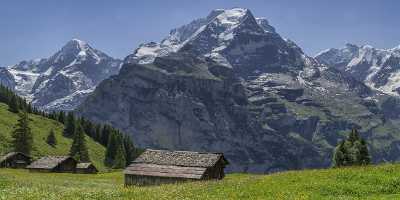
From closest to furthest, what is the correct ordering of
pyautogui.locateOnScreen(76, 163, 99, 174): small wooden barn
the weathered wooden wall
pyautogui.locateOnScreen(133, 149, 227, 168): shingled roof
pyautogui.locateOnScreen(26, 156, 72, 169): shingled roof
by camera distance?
the weathered wooden wall → pyautogui.locateOnScreen(133, 149, 227, 168): shingled roof → pyautogui.locateOnScreen(26, 156, 72, 169): shingled roof → pyautogui.locateOnScreen(76, 163, 99, 174): small wooden barn

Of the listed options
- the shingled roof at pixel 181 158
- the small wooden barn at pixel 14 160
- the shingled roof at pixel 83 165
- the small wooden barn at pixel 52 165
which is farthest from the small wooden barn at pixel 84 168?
the shingled roof at pixel 181 158

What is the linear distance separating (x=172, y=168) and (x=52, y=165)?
222ft

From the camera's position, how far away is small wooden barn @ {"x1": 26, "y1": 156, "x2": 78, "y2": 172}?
138375 mm

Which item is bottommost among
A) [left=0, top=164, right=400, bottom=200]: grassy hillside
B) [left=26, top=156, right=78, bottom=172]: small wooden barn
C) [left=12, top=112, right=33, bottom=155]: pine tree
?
[left=26, top=156, right=78, bottom=172]: small wooden barn

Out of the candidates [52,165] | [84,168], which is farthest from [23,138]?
[52,165]

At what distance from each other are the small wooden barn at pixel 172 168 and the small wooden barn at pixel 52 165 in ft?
200

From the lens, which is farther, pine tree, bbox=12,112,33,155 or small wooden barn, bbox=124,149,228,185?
pine tree, bbox=12,112,33,155

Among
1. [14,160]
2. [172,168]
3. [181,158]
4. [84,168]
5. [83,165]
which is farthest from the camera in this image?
[14,160]

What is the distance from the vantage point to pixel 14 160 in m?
157

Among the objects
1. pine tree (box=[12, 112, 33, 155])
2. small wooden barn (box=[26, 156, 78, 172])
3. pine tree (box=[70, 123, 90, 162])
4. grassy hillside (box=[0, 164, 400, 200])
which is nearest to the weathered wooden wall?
grassy hillside (box=[0, 164, 400, 200])

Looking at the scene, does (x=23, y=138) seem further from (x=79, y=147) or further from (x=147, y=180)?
(x=147, y=180)

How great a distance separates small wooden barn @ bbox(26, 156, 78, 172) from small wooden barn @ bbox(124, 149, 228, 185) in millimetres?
60903

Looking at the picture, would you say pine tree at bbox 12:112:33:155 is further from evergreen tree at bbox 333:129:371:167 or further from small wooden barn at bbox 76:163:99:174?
evergreen tree at bbox 333:129:371:167

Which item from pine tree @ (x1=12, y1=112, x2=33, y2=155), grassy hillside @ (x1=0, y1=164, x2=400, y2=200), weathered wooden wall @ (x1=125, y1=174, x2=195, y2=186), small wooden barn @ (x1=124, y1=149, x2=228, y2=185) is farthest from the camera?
pine tree @ (x1=12, y1=112, x2=33, y2=155)
